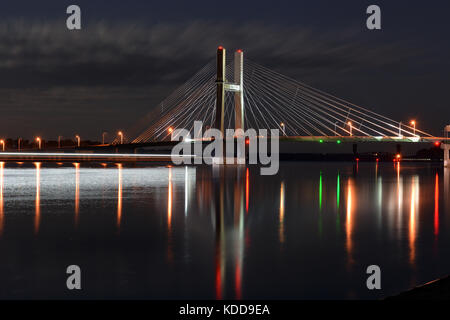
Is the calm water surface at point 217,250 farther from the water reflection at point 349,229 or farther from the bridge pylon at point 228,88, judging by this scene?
the bridge pylon at point 228,88

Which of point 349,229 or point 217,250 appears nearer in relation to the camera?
point 217,250

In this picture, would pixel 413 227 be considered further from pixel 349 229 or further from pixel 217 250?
pixel 217 250

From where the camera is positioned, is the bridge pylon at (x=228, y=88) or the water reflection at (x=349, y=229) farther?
the bridge pylon at (x=228, y=88)

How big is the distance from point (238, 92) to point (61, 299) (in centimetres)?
4845

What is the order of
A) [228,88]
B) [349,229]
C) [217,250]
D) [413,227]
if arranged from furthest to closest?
[228,88], [413,227], [349,229], [217,250]

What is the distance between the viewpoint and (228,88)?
52406 millimetres

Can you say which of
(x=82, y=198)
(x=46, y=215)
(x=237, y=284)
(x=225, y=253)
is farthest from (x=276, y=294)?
(x=82, y=198)

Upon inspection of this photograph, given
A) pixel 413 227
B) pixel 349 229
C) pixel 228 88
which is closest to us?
pixel 349 229

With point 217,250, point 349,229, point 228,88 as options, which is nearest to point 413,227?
point 349,229

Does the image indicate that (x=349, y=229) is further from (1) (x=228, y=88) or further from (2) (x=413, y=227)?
(1) (x=228, y=88)

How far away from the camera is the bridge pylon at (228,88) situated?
161ft

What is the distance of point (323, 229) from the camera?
1007 cm

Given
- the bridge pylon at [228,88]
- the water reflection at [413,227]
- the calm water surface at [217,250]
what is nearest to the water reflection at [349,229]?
the calm water surface at [217,250]

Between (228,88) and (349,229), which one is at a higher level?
(228,88)
